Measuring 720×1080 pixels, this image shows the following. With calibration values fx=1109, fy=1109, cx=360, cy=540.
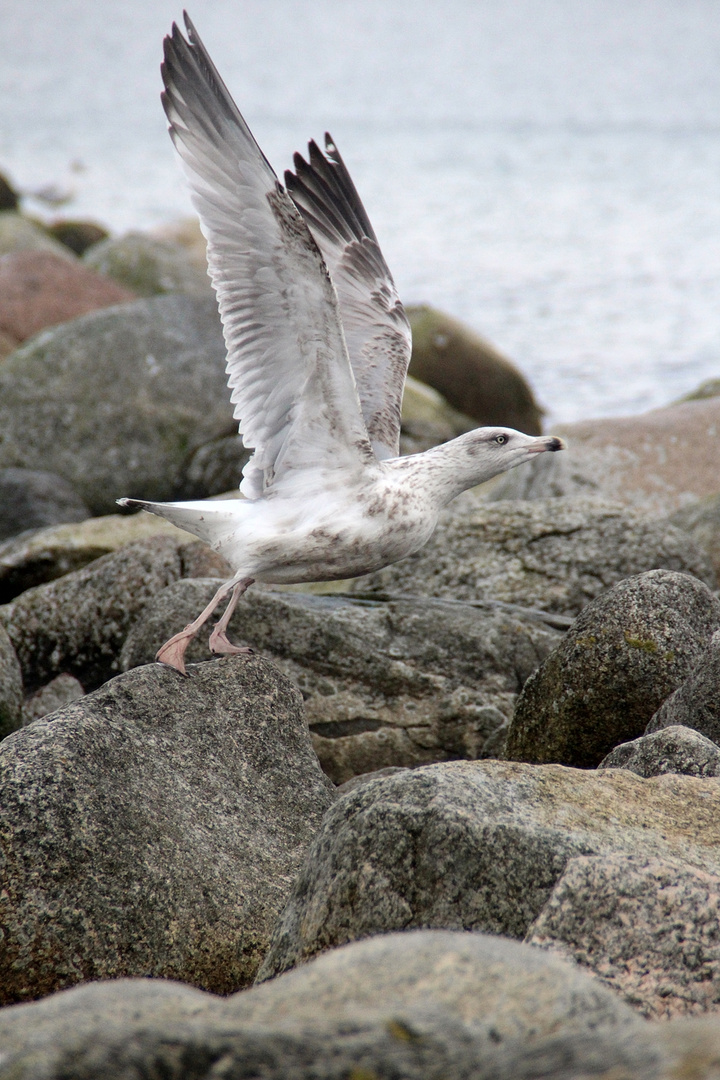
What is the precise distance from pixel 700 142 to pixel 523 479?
3073 cm

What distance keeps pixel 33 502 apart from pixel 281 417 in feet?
13.4

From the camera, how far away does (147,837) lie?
3553 mm

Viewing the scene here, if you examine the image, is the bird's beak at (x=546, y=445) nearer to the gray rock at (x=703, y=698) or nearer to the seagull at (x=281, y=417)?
the seagull at (x=281, y=417)

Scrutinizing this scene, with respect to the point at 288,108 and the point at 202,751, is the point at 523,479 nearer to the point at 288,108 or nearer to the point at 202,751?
the point at 202,751

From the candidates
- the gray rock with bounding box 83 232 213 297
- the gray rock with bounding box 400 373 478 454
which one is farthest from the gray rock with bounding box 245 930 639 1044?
the gray rock with bounding box 83 232 213 297

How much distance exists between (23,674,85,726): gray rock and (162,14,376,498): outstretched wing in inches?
71.4

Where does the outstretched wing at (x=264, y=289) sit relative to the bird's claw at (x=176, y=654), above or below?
above

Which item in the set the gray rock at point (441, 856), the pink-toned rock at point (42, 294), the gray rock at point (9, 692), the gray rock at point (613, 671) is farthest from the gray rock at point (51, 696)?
the pink-toned rock at point (42, 294)

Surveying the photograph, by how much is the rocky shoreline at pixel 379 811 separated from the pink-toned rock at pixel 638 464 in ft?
0.45

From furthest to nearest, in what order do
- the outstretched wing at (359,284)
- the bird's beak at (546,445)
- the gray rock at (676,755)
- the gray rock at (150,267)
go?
the gray rock at (150,267), the outstretched wing at (359,284), the bird's beak at (546,445), the gray rock at (676,755)

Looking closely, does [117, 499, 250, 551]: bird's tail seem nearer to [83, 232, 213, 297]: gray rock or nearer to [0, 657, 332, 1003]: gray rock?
[0, 657, 332, 1003]: gray rock

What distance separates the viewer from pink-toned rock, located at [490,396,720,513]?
8.63 metres

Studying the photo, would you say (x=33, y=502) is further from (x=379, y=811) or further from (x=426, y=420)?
(x=379, y=811)

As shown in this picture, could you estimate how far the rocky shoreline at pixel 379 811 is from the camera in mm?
1853
